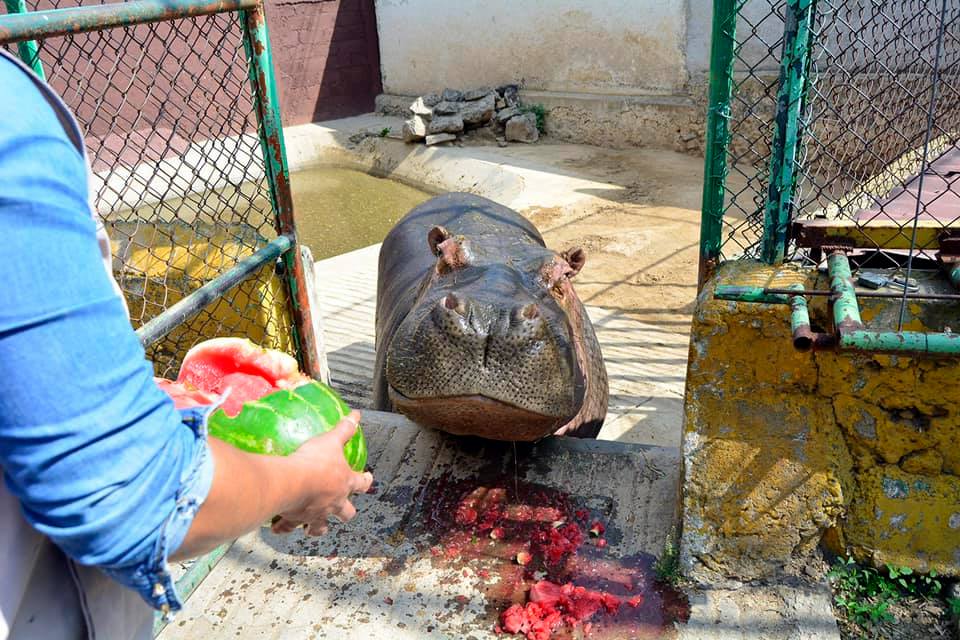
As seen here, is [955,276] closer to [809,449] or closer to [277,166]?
[809,449]

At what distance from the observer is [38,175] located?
2.70ft

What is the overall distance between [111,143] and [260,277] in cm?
1000

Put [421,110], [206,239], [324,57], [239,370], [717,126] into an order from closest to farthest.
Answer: [239,370]
[717,126]
[206,239]
[421,110]
[324,57]

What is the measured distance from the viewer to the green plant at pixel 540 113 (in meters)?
12.9

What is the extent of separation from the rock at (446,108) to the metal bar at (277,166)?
393 inches

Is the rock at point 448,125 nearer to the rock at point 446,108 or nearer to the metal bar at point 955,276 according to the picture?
the rock at point 446,108

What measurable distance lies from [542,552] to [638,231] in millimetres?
6034

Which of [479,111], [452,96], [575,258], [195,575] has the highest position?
[575,258]

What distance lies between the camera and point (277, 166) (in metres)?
3.17

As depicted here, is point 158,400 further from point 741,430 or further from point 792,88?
point 792,88

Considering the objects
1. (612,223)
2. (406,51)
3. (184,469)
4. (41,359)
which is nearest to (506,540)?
(184,469)

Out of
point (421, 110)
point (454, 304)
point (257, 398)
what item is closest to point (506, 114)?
point (421, 110)

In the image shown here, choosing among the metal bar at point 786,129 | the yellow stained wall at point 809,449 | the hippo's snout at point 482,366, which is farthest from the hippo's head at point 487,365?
the metal bar at point 786,129

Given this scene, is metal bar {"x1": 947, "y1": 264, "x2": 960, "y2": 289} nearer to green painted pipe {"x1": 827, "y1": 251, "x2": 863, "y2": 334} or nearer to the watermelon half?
green painted pipe {"x1": 827, "y1": 251, "x2": 863, "y2": 334}
